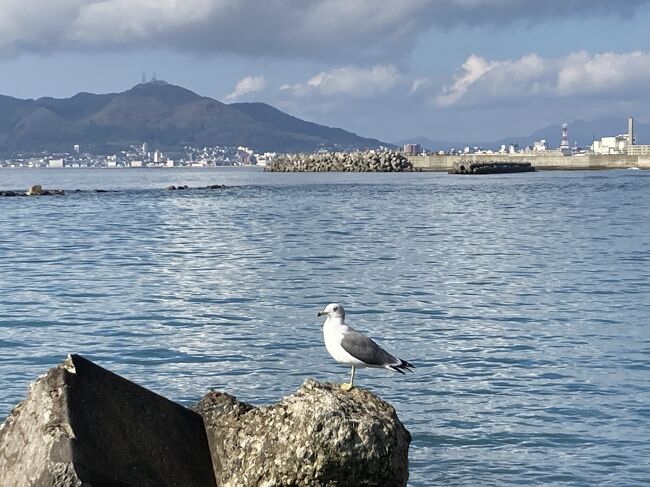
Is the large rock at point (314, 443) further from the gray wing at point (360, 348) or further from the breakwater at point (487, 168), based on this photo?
the breakwater at point (487, 168)

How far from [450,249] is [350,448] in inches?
1090

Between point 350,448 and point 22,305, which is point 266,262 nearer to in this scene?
point 22,305

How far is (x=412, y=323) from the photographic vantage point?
1855 cm

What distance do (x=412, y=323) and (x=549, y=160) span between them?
150201 mm

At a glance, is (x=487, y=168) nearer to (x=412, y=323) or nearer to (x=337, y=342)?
(x=412, y=323)

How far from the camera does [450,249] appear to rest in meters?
34.5

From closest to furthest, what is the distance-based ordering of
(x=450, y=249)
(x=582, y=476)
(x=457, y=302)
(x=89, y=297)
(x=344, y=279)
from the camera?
(x=582, y=476)
(x=457, y=302)
(x=89, y=297)
(x=344, y=279)
(x=450, y=249)

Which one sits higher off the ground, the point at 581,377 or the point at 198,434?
the point at 198,434

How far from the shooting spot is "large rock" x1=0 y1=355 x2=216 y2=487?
248 inches

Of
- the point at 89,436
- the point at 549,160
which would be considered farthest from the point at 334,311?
the point at 549,160

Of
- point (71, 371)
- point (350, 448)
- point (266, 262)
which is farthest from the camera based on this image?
point (266, 262)

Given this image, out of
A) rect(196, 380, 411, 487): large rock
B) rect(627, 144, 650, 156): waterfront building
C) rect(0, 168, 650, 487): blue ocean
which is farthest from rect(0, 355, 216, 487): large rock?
rect(627, 144, 650, 156): waterfront building

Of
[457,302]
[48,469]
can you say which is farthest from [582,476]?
[457,302]

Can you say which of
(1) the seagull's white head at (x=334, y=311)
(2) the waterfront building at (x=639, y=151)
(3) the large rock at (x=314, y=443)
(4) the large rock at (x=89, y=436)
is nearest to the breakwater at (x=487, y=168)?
(2) the waterfront building at (x=639, y=151)
